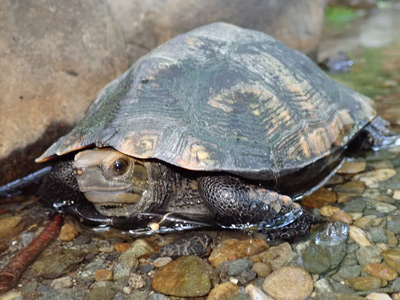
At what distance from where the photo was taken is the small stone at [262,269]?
2078 mm

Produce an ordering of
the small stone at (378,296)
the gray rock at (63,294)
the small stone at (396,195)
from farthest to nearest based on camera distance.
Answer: the small stone at (396,195) → the gray rock at (63,294) → the small stone at (378,296)

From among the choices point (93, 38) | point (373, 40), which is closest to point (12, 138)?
point (93, 38)

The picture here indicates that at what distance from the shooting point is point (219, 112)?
2.42 m

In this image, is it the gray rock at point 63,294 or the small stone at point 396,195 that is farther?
the small stone at point 396,195

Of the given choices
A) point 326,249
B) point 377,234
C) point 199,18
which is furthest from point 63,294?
point 199,18

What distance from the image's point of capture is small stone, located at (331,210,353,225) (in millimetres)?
2454

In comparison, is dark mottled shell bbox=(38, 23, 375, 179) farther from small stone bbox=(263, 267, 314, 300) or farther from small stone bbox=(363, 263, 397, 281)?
small stone bbox=(363, 263, 397, 281)

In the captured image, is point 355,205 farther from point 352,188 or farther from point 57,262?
point 57,262

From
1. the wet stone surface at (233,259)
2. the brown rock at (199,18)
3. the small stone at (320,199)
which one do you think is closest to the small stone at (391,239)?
the wet stone surface at (233,259)

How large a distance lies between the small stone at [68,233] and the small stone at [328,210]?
1.57 meters

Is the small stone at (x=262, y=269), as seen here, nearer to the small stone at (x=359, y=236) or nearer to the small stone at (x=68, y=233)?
the small stone at (x=359, y=236)

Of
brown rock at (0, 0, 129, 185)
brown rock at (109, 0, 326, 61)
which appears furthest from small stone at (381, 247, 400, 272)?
brown rock at (109, 0, 326, 61)

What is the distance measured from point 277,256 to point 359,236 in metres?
0.50

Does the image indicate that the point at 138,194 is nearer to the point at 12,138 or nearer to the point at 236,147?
the point at 236,147
